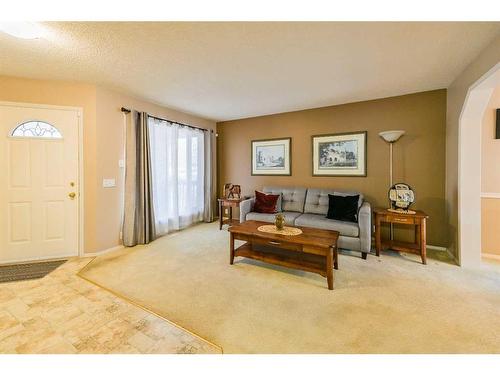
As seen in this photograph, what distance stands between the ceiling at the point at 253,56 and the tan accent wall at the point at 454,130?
113mm

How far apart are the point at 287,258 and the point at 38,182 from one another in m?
3.49

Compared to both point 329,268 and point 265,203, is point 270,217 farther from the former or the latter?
point 329,268

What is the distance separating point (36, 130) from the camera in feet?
9.68

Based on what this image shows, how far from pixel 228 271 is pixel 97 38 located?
8.91 feet

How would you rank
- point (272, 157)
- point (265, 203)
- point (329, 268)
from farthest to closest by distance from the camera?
point (272, 157), point (265, 203), point (329, 268)

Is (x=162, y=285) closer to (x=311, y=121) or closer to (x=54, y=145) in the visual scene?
(x=54, y=145)

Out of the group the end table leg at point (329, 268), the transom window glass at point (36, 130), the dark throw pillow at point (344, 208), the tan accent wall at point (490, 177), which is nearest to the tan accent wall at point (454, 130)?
the tan accent wall at point (490, 177)

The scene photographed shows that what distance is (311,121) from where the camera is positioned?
4.23 metres

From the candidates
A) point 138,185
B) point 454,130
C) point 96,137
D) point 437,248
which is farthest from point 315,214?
point 96,137

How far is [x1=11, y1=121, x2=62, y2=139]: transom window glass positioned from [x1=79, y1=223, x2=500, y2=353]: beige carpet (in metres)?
1.86

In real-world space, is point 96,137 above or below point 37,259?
above

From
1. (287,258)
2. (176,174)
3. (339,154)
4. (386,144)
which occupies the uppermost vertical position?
(386,144)

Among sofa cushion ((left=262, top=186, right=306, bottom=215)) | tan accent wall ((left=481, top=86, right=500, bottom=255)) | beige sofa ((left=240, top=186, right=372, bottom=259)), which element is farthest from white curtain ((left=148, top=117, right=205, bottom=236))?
tan accent wall ((left=481, top=86, right=500, bottom=255))

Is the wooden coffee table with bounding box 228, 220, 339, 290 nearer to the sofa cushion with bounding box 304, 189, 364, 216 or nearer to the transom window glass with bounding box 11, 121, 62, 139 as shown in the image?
the sofa cushion with bounding box 304, 189, 364, 216
